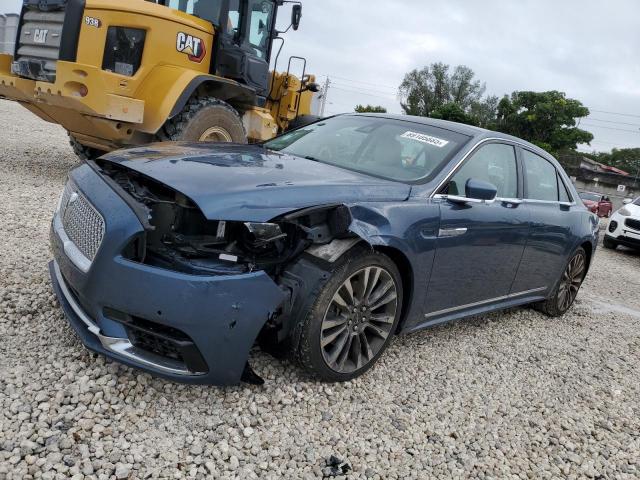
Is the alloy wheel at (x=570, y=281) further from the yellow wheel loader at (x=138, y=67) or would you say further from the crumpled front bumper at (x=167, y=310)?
the yellow wheel loader at (x=138, y=67)

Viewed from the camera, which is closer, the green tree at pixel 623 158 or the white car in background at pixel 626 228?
the white car in background at pixel 626 228

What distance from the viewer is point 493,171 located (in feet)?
13.4

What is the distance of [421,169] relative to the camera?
3.62 m

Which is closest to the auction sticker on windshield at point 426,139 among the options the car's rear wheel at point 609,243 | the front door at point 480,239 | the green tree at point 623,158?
the front door at point 480,239

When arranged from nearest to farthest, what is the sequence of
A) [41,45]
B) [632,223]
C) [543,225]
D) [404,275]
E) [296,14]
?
[404,275] < [543,225] < [41,45] < [296,14] < [632,223]

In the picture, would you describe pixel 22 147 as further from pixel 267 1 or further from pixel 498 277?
pixel 498 277

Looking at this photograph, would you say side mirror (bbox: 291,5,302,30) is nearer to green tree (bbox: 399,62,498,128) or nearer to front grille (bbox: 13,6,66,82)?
front grille (bbox: 13,6,66,82)

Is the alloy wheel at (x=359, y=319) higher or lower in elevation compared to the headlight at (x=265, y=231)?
lower

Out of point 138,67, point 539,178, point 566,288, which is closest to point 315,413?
point 539,178

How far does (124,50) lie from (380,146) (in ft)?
13.1

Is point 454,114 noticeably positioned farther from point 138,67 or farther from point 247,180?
point 247,180

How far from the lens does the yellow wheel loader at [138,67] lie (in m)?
6.00

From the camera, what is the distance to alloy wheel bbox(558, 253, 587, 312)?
5323mm

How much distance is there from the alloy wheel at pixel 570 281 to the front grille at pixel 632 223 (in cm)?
754
